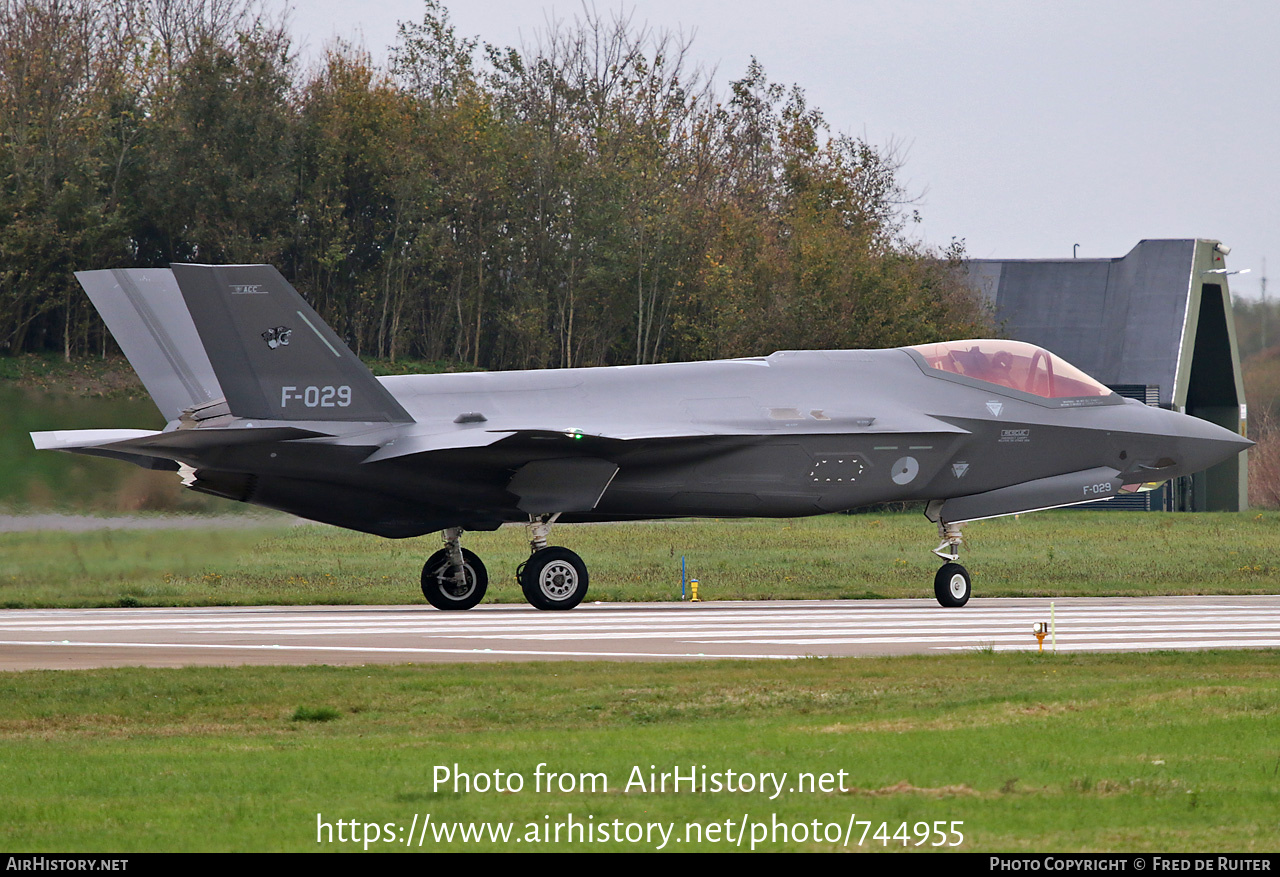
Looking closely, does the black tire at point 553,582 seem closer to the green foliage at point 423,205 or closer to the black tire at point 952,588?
the black tire at point 952,588

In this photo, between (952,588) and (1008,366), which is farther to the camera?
(1008,366)

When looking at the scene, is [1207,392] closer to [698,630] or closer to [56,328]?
[56,328]

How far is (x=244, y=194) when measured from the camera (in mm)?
43031

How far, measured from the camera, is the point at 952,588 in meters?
20.5

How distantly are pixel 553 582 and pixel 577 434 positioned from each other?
2.35 meters

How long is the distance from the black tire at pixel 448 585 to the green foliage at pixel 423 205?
22443mm

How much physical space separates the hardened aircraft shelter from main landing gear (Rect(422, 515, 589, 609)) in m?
33.2

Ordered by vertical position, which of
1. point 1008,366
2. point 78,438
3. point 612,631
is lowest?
point 612,631

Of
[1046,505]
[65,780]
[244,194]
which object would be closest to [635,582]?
[1046,505]

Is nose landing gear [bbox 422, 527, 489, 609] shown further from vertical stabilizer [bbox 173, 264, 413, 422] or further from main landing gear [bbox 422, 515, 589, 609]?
vertical stabilizer [bbox 173, 264, 413, 422]

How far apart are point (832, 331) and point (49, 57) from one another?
78.4ft

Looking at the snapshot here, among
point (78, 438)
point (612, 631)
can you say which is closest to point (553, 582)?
point (612, 631)

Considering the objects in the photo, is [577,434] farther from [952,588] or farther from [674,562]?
[674,562]

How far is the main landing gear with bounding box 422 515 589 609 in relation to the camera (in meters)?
19.4
